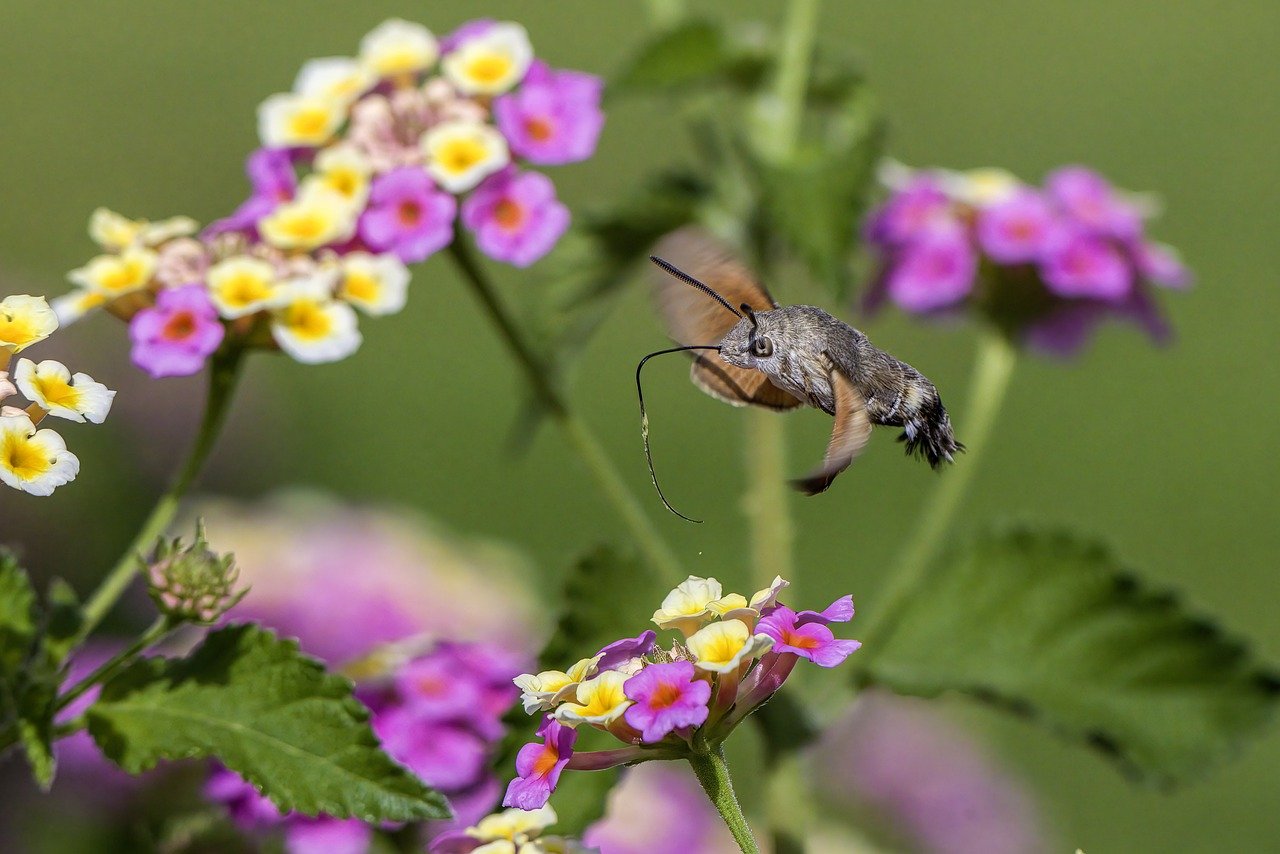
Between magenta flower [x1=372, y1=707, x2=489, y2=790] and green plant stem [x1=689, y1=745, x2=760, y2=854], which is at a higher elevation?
green plant stem [x1=689, y1=745, x2=760, y2=854]

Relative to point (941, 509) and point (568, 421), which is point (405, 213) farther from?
point (941, 509)

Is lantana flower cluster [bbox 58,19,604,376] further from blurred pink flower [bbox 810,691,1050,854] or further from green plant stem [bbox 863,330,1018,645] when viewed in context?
blurred pink flower [bbox 810,691,1050,854]

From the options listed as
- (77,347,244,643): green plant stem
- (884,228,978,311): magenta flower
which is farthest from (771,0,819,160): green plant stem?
(77,347,244,643): green plant stem

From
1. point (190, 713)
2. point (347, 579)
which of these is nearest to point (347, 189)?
point (190, 713)

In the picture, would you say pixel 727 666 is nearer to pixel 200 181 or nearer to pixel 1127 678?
pixel 1127 678

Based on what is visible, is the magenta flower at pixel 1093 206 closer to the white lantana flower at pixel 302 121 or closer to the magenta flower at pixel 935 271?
the magenta flower at pixel 935 271

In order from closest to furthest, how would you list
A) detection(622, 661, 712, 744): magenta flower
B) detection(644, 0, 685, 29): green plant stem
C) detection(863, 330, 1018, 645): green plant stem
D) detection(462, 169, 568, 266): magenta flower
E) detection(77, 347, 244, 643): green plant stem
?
detection(622, 661, 712, 744): magenta flower, detection(77, 347, 244, 643): green plant stem, detection(462, 169, 568, 266): magenta flower, detection(863, 330, 1018, 645): green plant stem, detection(644, 0, 685, 29): green plant stem

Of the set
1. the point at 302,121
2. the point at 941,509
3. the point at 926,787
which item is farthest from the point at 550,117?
the point at 926,787
